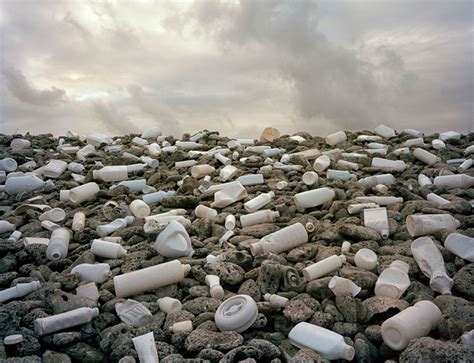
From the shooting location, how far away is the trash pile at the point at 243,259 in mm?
4027

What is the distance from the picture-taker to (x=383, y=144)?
33.6 ft

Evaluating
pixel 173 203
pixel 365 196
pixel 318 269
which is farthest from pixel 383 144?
pixel 318 269

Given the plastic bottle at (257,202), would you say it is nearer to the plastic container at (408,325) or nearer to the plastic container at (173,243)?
the plastic container at (173,243)

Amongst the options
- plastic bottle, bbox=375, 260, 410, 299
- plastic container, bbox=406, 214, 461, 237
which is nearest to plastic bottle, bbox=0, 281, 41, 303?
plastic bottle, bbox=375, 260, 410, 299

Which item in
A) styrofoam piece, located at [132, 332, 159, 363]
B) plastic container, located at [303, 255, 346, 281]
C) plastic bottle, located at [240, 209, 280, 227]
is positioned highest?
plastic bottle, located at [240, 209, 280, 227]

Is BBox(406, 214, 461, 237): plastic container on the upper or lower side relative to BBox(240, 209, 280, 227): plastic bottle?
lower

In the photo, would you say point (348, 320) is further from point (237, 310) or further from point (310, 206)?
point (310, 206)

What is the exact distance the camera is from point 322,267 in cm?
492

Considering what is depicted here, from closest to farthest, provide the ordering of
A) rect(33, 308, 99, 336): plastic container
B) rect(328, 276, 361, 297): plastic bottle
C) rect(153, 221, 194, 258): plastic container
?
rect(33, 308, 99, 336): plastic container
rect(328, 276, 361, 297): plastic bottle
rect(153, 221, 194, 258): plastic container

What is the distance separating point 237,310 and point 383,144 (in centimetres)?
697

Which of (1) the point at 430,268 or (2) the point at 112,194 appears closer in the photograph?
(1) the point at 430,268

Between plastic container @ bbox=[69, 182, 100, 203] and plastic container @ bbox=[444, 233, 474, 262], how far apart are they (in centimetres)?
525

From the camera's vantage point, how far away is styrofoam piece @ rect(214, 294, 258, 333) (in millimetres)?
4109

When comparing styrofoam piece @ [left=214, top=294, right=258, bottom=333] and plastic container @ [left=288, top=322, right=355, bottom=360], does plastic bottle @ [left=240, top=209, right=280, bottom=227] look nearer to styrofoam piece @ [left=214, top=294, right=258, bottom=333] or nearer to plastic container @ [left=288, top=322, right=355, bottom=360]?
styrofoam piece @ [left=214, top=294, right=258, bottom=333]
